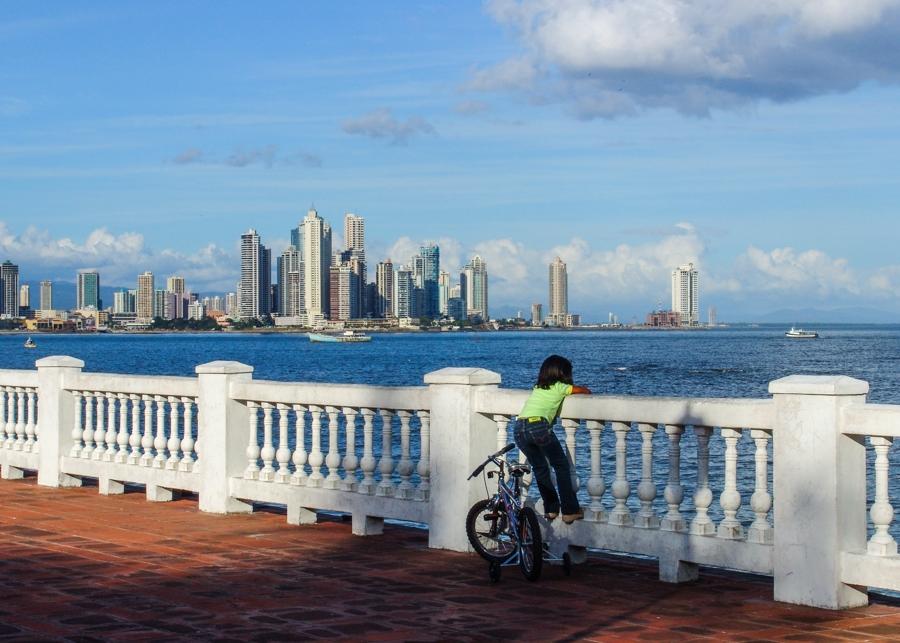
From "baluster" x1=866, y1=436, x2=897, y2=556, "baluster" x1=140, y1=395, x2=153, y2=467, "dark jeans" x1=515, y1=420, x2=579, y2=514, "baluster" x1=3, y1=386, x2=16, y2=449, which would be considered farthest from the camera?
"baluster" x1=3, y1=386, x2=16, y2=449

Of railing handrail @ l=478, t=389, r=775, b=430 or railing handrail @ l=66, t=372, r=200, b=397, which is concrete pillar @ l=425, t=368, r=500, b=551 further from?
railing handrail @ l=66, t=372, r=200, b=397

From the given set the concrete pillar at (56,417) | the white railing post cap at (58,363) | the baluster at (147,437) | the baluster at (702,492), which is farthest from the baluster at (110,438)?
the baluster at (702,492)

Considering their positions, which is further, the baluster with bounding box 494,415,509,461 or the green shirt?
the baluster with bounding box 494,415,509,461

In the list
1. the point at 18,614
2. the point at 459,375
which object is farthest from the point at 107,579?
the point at 459,375

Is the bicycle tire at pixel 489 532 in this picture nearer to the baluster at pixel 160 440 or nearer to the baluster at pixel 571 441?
the baluster at pixel 571 441

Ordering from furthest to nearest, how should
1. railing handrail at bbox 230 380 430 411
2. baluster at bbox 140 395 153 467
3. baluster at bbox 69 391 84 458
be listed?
Result: baluster at bbox 69 391 84 458
baluster at bbox 140 395 153 467
railing handrail at bbox 230 380 430 411

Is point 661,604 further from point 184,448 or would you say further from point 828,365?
point 828,365

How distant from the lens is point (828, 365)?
9519 cm

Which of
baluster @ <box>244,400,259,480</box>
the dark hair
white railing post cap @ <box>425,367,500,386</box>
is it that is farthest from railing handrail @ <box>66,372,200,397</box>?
the dark hair

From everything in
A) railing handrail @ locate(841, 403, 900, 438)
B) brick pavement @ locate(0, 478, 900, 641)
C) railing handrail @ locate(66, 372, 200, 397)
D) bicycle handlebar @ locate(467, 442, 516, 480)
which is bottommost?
brick pavement @ locate(0, 478, 900, 641)

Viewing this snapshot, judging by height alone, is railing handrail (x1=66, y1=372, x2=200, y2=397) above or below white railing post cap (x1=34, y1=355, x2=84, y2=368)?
below

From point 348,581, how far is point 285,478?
3.11 metres

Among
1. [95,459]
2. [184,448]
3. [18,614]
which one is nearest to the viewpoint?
[18,614]

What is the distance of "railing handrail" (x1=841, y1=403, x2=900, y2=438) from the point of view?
7707 mm
